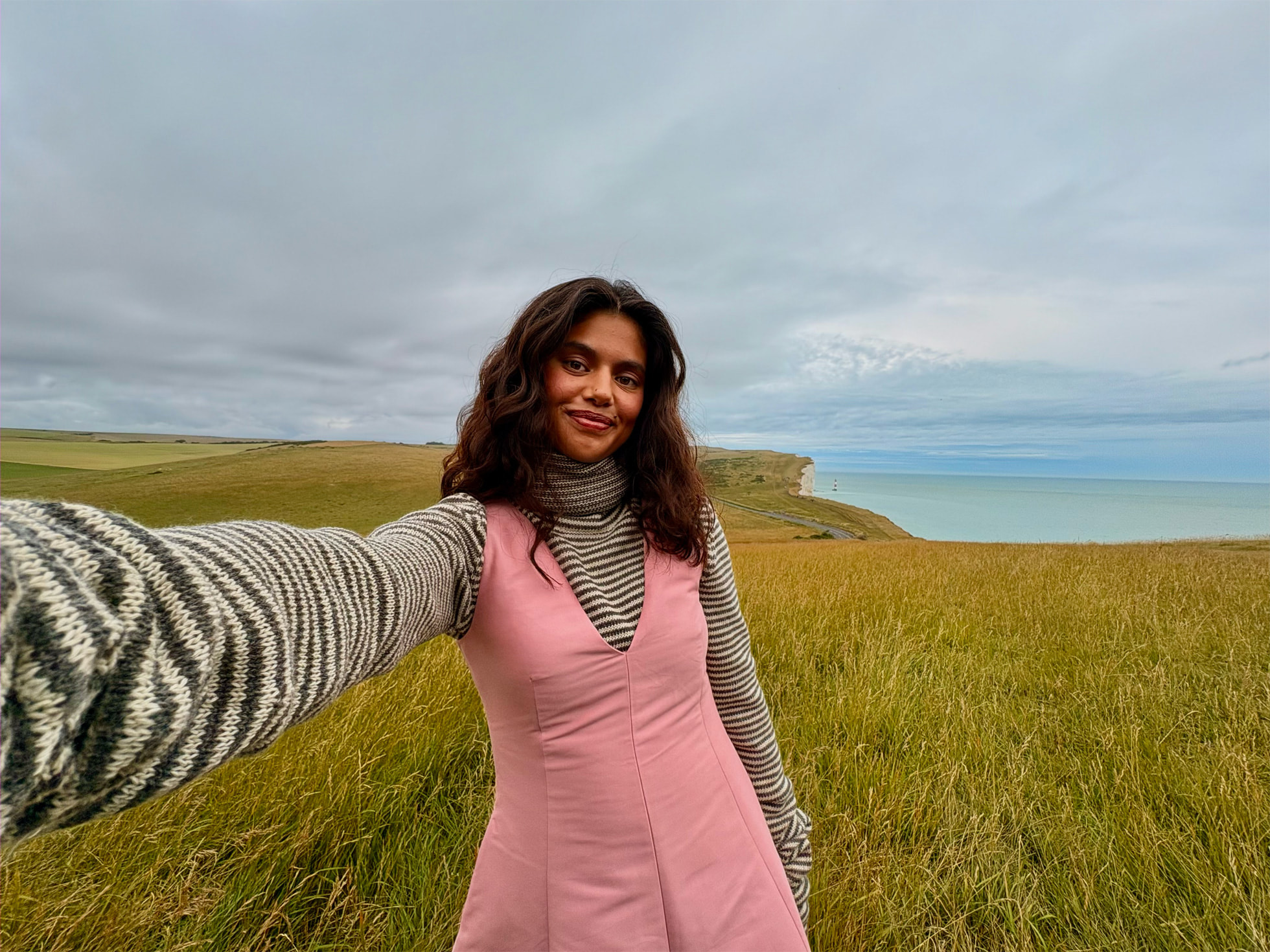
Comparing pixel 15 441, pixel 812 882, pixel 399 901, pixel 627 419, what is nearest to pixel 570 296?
pixel 627 419

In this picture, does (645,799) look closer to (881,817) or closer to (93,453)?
(881,817)

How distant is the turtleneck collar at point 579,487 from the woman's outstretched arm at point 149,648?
60 centimetres

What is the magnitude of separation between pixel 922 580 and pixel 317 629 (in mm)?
7398

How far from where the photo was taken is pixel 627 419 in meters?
1.48

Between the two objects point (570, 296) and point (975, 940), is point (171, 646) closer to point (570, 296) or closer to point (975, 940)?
point (570, 296)

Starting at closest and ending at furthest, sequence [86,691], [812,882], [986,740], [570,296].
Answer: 1. [86,691]
2. [570,296]
3. [812,882]
4. [986,740]

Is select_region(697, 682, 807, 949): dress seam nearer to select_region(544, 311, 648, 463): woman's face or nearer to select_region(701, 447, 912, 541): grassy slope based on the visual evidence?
select_region(544, 311, 648, 463): woman's face

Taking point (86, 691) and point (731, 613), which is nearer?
point (86, 691)

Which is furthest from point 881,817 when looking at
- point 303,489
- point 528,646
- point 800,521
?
point 800,521

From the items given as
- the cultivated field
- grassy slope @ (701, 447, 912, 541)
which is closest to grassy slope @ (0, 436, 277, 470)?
the cultivated field

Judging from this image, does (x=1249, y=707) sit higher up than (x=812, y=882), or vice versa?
(x=1249, y=707)

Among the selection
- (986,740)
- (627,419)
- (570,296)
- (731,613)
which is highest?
(570,296)

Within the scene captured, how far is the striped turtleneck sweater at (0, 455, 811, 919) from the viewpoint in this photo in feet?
1.52

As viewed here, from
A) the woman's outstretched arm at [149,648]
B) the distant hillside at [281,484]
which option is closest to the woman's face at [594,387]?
the woman's outstretched arm at [149,648]
